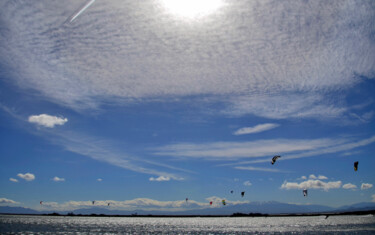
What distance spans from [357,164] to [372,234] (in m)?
16.7

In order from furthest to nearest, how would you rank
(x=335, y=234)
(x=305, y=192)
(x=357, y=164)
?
(x=305, y=192) → (x=335, y=234) → (x=357, y=164)

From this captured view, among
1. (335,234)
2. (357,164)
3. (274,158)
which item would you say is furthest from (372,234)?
(274,158)

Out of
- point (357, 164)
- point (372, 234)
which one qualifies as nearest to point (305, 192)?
point (372, 234)

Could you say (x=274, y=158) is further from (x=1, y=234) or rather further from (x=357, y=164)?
(x=1, y=234)

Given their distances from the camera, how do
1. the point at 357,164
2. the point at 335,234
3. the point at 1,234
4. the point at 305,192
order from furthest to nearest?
1. the point at 305,192
2. the point at 335,234
3. the point at 1,234
4. the point at 357,164

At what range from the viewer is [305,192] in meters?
78.6

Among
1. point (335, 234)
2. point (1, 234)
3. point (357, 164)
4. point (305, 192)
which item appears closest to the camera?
point (357, 164)

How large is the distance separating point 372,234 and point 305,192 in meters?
24.9

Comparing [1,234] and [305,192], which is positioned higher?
[305,192]

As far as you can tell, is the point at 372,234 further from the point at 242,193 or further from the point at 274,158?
the point at 242,193

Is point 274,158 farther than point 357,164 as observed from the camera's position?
Yes

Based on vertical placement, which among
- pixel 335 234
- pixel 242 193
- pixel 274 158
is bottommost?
pixel 335 234

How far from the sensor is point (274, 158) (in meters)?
60.5

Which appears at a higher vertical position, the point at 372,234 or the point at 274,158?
the point at 274,158
